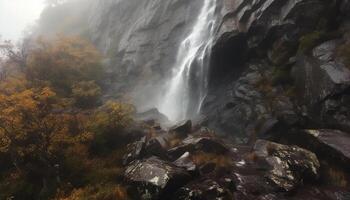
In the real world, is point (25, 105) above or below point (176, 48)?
below

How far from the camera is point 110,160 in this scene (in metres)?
17.2

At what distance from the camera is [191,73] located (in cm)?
2848

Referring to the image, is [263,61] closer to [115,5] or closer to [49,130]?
[49,130]

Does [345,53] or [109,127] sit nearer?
[345,53]

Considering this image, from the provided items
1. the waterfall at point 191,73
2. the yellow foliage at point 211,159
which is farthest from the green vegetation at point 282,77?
the yellow foliage at point 211,159

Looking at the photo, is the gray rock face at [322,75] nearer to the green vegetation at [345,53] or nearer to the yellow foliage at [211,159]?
the green vegetation at [345,53]

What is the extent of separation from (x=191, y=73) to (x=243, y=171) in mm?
14954

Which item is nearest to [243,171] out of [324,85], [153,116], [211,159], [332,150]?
[211,159]

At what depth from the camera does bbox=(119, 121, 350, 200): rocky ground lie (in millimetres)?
12656

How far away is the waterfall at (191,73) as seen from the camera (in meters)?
27.7

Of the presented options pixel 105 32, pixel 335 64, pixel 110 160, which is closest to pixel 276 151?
pixel 335 64

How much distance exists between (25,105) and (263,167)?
41.5ft

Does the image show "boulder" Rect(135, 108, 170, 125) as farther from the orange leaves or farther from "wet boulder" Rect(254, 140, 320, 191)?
"wet boulder" Rect(254, 140, 320, 191)

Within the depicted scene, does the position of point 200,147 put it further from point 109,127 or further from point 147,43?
point 147,43
